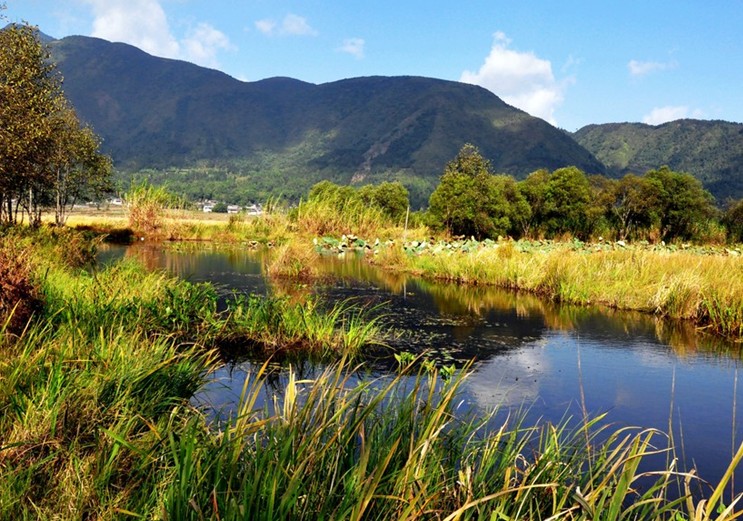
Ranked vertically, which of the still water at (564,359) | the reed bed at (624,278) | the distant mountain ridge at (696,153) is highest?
the distant mountain ridge at (696,153)

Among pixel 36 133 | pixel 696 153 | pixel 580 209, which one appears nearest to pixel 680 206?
pixel 580 209

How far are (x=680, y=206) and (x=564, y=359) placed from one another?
30.4 meters

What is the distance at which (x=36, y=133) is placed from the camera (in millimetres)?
17422

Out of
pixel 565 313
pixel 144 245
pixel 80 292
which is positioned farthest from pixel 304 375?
pixel 144 245

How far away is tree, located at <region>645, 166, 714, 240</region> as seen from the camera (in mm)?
34312

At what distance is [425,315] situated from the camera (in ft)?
39.6

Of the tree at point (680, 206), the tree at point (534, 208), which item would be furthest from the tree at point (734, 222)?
the tree at point (534, 208)

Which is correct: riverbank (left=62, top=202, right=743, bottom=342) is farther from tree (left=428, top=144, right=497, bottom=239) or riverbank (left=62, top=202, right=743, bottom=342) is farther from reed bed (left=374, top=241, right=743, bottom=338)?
tree (left=428, top=144, right=497, bottom=239)

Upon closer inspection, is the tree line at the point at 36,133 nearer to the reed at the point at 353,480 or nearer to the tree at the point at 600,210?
the reed at the point at 353,480

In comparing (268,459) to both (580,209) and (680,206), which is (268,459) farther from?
(680,206)

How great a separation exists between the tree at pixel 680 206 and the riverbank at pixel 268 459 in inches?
1297

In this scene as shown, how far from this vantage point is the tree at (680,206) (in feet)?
113

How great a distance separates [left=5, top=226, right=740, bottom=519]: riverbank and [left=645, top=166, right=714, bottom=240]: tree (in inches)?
1297

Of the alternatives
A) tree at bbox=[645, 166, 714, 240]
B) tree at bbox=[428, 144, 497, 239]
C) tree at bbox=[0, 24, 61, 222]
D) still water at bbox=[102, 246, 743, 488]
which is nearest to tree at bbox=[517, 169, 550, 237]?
tree at bbox=[428, 144, 497, 239]
